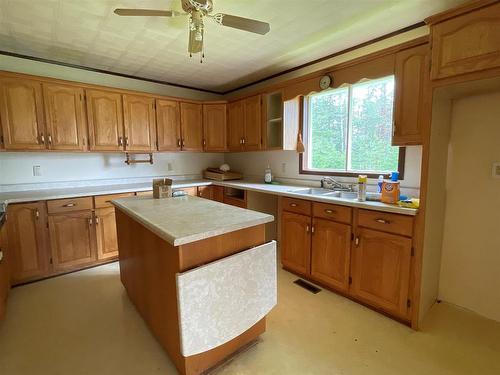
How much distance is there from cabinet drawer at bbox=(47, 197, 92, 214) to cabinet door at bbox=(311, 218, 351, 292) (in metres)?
2.48

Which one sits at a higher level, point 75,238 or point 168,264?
point 168,264

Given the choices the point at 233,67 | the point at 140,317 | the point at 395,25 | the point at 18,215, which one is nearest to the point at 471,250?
the point at 395,25

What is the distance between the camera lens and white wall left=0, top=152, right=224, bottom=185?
2857 mm

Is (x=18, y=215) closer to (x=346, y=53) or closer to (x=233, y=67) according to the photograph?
(x=233, y=67)

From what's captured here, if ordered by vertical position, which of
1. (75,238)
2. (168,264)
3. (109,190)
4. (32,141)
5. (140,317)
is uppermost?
(32,141)

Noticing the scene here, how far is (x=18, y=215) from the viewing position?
8.16 ft

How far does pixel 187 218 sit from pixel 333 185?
184 cm

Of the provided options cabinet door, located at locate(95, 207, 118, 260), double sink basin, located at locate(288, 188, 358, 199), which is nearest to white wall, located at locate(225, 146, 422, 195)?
double sink basin, located at locate(288, 188, 358, 199)

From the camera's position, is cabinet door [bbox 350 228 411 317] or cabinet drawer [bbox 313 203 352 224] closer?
cabinet door [bbox 350 228 411 317]

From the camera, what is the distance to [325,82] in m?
2.51

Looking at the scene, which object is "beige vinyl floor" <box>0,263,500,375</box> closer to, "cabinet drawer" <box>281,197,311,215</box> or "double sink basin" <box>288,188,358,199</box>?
"cabinet drawer" <box>281,197,311,215</box>

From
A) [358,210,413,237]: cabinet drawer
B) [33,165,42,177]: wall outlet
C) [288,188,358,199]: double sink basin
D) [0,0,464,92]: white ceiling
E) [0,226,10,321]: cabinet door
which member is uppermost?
[0,0,464,92]: white ceiling

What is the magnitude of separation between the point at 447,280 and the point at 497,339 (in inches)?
19.0

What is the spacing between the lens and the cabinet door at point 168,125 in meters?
3.57
